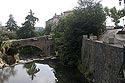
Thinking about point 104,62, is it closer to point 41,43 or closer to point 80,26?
point 80,26

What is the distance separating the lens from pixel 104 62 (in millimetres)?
19156

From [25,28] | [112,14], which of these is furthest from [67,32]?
[25,28]

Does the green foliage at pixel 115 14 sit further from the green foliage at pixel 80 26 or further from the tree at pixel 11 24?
the tree at pixel 11 24

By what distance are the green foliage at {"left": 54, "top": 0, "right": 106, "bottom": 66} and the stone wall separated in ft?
16.6

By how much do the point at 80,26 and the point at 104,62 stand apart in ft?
43.0

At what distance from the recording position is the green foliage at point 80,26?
105 ft

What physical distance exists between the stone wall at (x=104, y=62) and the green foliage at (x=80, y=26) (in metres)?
5.05

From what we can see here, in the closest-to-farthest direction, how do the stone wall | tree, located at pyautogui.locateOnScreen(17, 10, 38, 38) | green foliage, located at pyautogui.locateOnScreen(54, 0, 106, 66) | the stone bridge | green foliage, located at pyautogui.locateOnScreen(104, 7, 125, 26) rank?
1. the stone wall
2. green foliage, located at pyautogui.locateOnScreen(54, 0, 106, 66)
3. green foliage, located at pyautogui.locateOnScreen(104, 7, 125, 26)
4. the stone bridge
5. tree, located at pyautogui.locateOnScreen(17, 10, 38, 38)

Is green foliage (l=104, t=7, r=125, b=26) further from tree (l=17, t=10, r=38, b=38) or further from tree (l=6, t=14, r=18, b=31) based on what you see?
tree (l=6, t=14, r=18, b=31)

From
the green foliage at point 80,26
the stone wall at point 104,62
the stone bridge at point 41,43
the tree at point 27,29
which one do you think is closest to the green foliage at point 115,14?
the green foliage at point 80,26

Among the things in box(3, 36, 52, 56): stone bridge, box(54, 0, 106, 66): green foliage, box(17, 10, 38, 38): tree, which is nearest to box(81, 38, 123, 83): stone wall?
box(54, 0, 106, 66): green foliage

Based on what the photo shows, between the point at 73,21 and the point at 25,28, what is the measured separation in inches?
1210

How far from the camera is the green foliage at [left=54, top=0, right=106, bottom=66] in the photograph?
3186 centimetres

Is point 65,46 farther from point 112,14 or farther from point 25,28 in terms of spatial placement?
point 25,28
